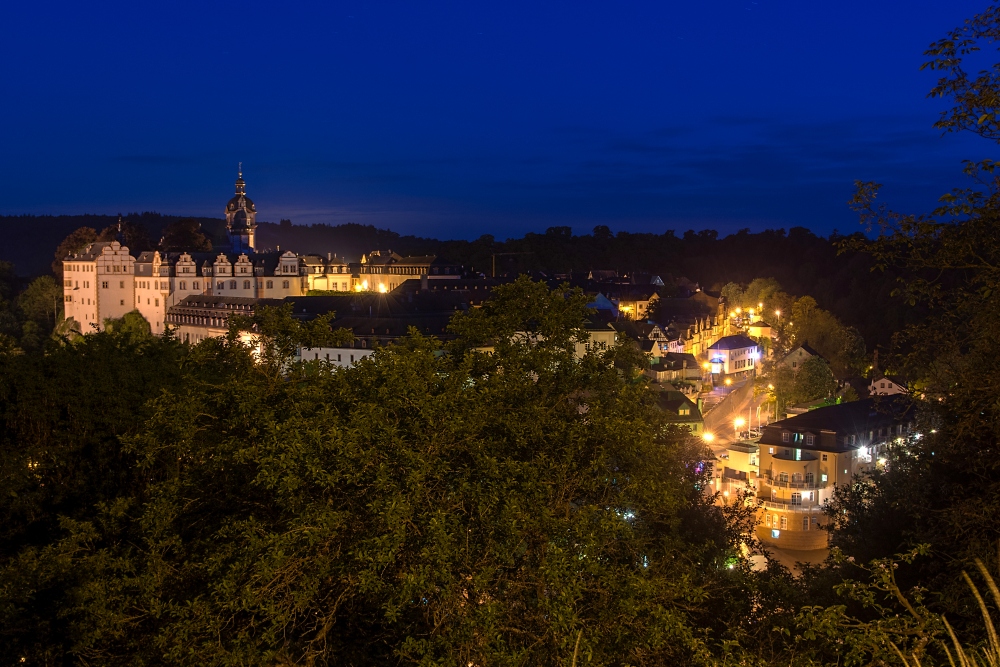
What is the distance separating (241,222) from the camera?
220 feet

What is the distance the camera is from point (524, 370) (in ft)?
26.6

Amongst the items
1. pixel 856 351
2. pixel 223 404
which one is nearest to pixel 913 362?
pixel 223 404

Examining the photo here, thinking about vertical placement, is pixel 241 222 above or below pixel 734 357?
above

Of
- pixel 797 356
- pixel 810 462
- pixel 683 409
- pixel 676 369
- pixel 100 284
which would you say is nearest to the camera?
pixel 810 462

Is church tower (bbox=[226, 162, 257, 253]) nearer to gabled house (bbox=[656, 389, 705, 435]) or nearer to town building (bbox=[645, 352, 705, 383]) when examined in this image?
town building (bbox=[645, 352, 705, 383])

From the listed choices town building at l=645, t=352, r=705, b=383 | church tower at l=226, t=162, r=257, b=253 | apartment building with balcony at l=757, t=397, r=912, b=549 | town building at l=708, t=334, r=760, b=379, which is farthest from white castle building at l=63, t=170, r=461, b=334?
apartment building with balcony at l=757, t=397, r=912, b=549

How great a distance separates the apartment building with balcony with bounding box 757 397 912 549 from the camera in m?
25.9

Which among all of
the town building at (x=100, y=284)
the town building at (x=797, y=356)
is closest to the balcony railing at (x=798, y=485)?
the town building at (x=797, y=356)

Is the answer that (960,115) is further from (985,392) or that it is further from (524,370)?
(524,370)

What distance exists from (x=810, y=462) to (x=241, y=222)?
50.0 meters

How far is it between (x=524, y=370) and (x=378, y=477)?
88.2 inches

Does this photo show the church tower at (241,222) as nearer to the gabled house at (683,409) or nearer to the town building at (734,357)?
the town building at (734,357)

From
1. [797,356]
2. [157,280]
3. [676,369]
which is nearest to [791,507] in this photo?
[676,369]

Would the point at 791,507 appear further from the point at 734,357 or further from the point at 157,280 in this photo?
the point at 157,280
